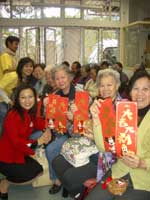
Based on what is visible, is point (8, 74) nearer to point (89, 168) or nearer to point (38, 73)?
point (38, 73)

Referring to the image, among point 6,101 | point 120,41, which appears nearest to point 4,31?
point 120,41

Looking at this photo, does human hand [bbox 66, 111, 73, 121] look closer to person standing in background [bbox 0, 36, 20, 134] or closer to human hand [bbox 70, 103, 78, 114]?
human hand [bbox 70, 103, 78, 114]

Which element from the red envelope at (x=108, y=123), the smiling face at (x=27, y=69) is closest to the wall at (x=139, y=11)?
the smiling face at (x=27, y=69)

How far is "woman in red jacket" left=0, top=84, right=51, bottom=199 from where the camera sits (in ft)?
8.37

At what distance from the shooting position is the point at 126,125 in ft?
5.47

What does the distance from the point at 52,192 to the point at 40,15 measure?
718 centimetres

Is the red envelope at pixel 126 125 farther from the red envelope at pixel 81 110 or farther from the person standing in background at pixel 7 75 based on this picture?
the person standing in background at pixel 7 75

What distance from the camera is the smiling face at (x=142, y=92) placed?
184cm

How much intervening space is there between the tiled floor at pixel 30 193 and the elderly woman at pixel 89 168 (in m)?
0.45

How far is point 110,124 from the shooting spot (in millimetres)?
1819

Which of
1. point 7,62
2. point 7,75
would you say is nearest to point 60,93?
point 7,75

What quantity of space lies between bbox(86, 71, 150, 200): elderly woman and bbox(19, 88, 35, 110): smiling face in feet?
3.17

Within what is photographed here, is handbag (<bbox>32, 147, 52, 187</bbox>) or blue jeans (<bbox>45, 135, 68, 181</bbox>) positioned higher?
blue jeans (<bbox>45, 135, 68, 181</bbox>)

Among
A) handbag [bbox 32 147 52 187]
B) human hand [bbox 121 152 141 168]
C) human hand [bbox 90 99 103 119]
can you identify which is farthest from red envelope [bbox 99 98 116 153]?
handbag [bbox 32 147 52 187]
